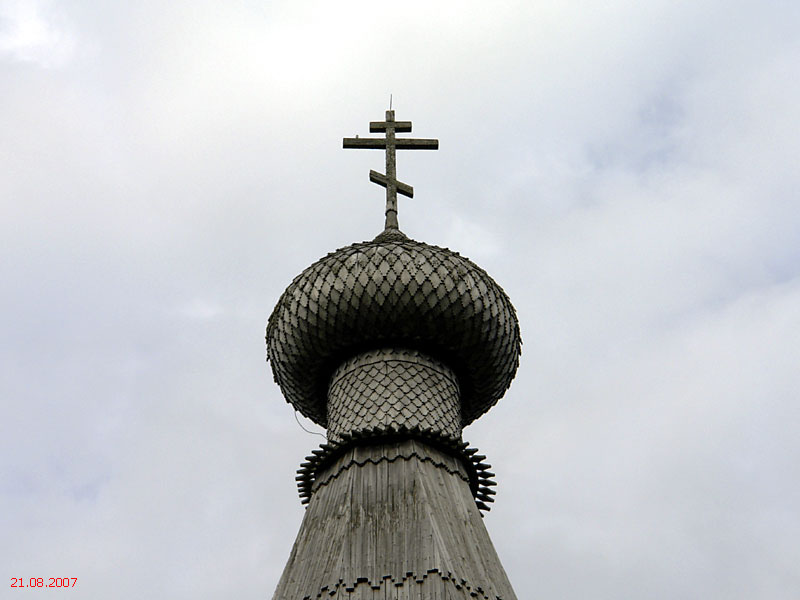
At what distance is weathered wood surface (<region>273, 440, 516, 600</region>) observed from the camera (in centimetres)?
1316

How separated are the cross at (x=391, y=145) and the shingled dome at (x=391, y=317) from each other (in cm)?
175

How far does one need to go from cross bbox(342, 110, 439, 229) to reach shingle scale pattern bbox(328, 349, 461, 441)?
10.9 ft

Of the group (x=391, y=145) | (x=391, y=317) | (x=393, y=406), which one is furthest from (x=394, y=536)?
(x=391, y=145)

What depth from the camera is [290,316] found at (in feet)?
54.0

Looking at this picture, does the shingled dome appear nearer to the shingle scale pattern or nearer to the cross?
the shingle scale pattern

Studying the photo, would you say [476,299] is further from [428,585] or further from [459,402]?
[428,585]

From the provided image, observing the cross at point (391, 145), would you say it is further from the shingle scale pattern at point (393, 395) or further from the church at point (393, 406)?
the shingle scale pattern at point (393, 395)

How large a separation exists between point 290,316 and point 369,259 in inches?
53.7

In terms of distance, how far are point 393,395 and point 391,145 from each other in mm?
5262

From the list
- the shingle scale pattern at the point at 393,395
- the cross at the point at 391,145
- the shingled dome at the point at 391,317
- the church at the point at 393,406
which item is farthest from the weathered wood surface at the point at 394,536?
the cross at the point at 391,145

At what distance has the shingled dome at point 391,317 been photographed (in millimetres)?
15781

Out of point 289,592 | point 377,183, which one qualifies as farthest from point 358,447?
point 377,183

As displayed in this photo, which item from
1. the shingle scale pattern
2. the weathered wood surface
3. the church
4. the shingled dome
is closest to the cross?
the church

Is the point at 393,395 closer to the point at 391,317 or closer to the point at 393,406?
the point at 393,406
